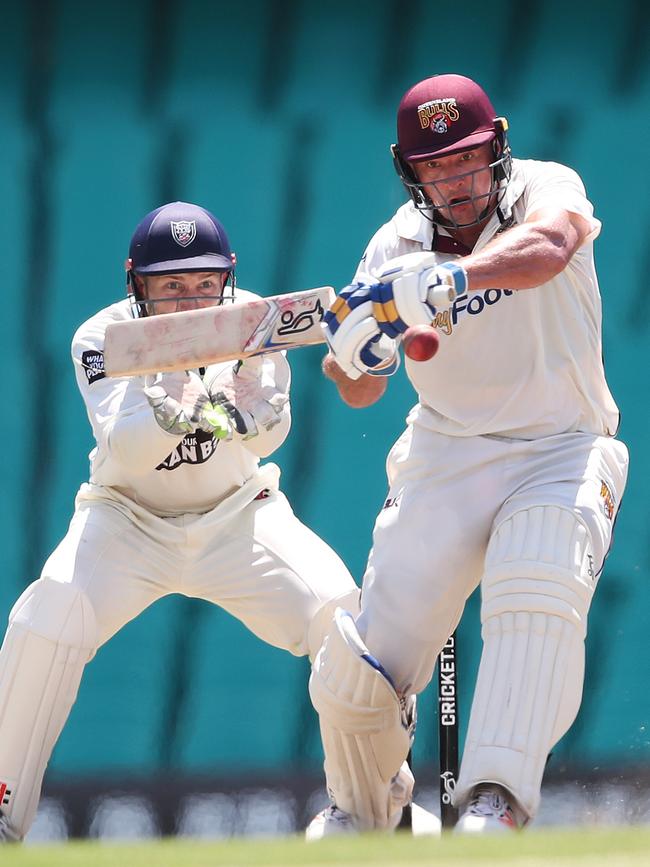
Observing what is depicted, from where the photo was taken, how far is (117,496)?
349cm

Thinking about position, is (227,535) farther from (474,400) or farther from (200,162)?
(200,162)

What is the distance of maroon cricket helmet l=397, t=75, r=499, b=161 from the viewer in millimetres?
2922

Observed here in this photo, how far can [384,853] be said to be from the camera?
6.98ft

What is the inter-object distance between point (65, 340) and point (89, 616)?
115 cm

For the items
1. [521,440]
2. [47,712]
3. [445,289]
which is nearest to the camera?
[445,289]

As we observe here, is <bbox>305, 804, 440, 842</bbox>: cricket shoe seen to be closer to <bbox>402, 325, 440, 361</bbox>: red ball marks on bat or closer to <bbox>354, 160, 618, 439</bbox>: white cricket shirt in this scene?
<bbox>354, 160, 618, 439</bbox>: white cricket shirt

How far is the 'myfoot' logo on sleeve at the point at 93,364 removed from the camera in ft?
11.3

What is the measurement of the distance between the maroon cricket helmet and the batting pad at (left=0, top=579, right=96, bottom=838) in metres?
1.10

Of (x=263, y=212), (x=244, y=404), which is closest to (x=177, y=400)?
(x=244, y=404)

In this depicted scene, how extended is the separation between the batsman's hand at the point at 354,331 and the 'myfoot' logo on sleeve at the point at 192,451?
814 mm

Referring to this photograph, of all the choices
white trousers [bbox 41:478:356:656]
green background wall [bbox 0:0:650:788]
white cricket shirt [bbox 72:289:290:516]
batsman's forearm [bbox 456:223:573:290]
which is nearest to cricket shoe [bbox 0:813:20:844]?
white trousers [bbox 41:478:356:656]

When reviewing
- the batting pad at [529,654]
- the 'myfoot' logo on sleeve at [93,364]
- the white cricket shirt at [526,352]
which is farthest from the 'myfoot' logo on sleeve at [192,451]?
the batting pad at [529,654]

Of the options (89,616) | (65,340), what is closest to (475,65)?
(65,340)

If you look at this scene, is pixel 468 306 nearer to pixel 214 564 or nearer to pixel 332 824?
pixel 214 564
